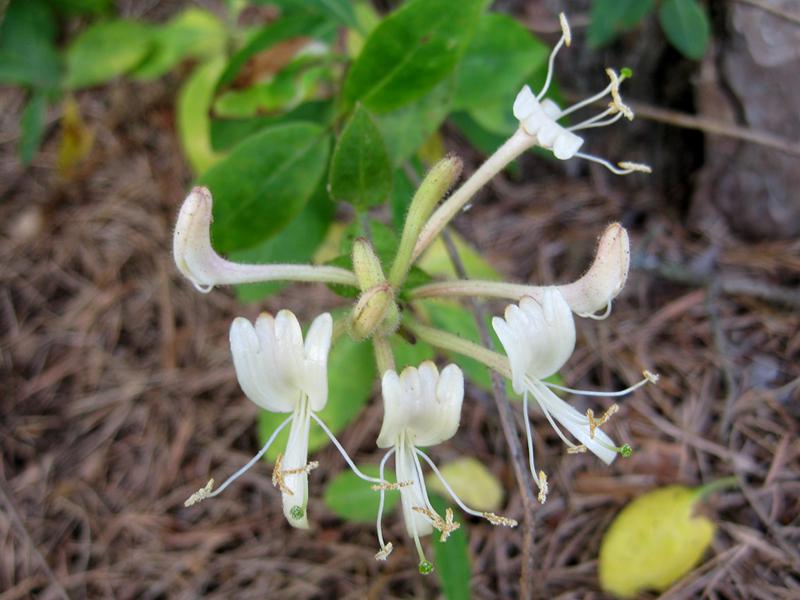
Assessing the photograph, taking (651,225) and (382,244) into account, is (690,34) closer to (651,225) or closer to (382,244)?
(651,225)

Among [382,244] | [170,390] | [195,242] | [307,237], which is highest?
[195,242]

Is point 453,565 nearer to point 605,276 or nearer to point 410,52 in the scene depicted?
point 605,276

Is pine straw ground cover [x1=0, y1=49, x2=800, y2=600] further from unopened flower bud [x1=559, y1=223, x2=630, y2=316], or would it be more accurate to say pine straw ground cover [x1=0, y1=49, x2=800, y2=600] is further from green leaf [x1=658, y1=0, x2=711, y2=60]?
unopened flower bud [x1=559, y1=223, x2=630, y2=316]

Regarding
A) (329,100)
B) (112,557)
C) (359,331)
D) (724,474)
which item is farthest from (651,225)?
(112,557)

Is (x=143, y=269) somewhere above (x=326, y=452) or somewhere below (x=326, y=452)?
above

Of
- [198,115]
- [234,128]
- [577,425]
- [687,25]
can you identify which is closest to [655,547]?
[577,425]

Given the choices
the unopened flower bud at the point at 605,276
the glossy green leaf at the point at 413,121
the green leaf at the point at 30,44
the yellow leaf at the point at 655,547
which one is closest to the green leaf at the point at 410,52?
the glossy green leaf at the point at 413,121

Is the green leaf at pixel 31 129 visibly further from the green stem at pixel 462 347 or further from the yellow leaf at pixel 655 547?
the yellow leaf at pixel 655 547
